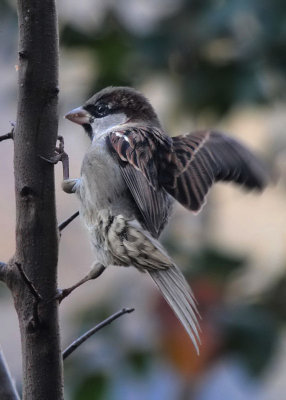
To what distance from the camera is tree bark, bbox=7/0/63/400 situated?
166 cm

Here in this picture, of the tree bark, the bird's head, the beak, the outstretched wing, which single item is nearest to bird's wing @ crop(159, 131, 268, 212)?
the outstretched wing

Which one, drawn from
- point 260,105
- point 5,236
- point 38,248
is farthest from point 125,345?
point 5,236

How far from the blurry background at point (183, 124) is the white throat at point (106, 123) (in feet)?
1.36

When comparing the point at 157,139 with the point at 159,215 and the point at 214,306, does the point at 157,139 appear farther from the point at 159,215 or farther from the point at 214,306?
the point at 214,306

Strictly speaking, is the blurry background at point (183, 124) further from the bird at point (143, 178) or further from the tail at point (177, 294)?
the tail at point (177, 294)

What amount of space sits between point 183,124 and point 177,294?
1684mm

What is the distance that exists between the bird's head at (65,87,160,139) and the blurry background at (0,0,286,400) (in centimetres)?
39

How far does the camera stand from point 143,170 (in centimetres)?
249

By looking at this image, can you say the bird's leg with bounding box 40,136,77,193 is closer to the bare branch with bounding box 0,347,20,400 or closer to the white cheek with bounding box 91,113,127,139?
the white cheek with bounding box 91,113,127,139

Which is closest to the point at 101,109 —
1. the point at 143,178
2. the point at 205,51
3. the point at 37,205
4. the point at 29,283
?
the point at 143,178

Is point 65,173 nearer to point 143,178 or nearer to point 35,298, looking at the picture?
point 143,178

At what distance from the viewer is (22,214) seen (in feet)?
5.78

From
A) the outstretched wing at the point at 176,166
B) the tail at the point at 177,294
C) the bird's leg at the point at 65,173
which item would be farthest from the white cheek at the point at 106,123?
the tail at the point at 177,294

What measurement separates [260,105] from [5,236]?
9.77 feet
